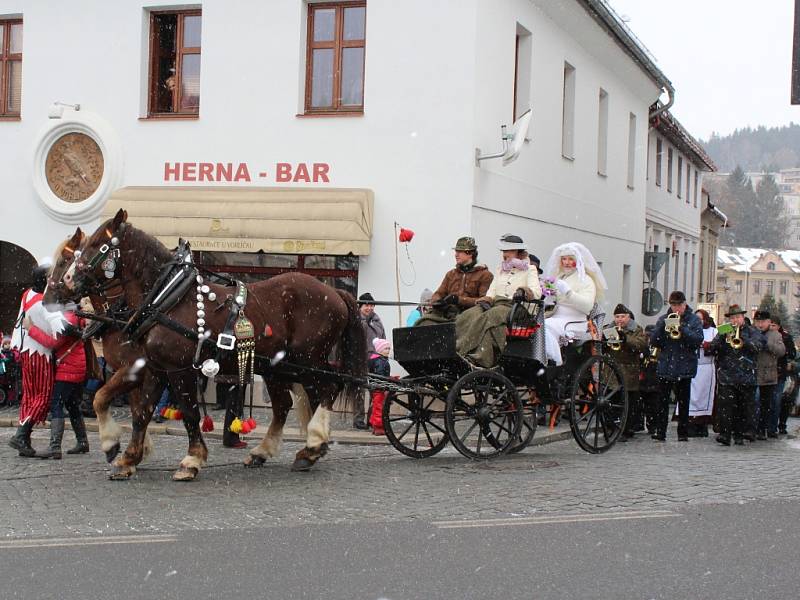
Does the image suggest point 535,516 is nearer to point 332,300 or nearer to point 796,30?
point 332,300

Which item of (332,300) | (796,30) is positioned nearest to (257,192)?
(332,300)

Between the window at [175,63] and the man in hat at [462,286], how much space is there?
288 inches

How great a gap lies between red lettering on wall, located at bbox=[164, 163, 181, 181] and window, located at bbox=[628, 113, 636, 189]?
12.5 m

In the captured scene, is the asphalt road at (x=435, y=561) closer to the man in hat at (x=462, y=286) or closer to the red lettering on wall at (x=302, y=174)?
the man in hat at (x=462, y=286)

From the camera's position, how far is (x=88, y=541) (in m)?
6.48

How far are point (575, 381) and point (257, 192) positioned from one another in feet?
21.7

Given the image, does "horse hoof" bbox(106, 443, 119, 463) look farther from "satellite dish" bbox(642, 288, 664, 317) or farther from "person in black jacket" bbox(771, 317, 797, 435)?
"satellite dish" bbox(642, 288, 664, 317)

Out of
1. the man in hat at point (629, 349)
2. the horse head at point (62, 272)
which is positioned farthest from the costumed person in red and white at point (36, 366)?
the man in hat at point (629, 349)

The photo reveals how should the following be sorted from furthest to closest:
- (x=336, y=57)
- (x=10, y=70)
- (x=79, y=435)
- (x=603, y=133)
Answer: (x=603, y=133) → (x=10, y=70) → (x=336, y=57) → (x=79, y=435)

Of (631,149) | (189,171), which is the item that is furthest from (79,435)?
(631,149)

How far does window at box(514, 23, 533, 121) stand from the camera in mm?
17391

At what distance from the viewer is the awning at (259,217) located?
48.8ft

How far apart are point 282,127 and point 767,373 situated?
7445mm

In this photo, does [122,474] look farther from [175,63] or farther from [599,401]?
[175,63]
